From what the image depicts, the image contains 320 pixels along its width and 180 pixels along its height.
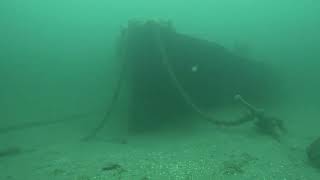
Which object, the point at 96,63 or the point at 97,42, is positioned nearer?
the point at 96,63

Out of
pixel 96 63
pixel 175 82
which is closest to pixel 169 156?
pixel 175 82

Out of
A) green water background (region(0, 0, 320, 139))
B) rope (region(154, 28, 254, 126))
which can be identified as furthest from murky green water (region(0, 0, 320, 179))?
rope (region(154, 28, 254, 126))

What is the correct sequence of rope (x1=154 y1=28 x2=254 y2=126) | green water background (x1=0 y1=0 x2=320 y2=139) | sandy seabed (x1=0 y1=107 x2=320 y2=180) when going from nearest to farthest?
1. sandy seabed (x1=0 y1=107 x2=320 y2=180)
2. rope (x1=154 y1=28 x2=254 y2=126)
3. green water background (x1=0 y1=0 x2=320 y2=139)

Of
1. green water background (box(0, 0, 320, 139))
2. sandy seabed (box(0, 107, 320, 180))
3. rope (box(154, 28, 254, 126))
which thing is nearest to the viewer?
sandy seabed (box(0, 107, 320, 180))

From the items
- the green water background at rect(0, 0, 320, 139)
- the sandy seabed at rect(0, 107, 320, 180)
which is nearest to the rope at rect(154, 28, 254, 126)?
the sandy seabed at rect(0, 107, 320, 180)

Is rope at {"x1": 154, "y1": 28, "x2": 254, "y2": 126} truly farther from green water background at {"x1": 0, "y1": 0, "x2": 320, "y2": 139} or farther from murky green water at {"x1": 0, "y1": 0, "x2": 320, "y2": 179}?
green water background at {"x1": 0, "y1": 0, "x2": 320, "y2": 139}

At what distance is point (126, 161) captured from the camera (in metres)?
8.79

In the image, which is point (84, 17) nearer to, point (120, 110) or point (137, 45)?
point (120, 110)

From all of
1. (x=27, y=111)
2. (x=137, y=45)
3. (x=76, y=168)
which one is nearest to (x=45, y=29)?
(x=27, y=111)

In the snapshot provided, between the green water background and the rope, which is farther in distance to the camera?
the green water background

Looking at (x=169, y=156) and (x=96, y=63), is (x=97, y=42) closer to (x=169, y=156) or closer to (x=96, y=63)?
(x=96, y=63)

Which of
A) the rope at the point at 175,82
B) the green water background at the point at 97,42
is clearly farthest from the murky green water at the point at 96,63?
the rope at the point at 175,82

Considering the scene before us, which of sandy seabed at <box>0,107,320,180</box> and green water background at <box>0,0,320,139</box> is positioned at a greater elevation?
green water background at <box>0,0,320,139</box>

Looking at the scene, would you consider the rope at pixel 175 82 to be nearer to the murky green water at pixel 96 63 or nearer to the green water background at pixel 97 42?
the murky green water at pixel 96 63
